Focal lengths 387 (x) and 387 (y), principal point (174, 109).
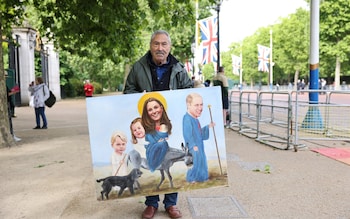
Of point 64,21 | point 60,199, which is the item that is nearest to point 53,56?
point 64,21

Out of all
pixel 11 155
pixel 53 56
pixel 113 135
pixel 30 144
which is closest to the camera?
pixel 113 135

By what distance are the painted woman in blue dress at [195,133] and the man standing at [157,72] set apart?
12.3 inches

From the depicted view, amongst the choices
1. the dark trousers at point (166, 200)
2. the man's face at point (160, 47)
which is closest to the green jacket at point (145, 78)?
the man's face at point (160, 47)

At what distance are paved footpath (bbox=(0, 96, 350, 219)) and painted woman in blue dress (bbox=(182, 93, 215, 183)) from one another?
2.36 ft

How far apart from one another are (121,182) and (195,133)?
85cm

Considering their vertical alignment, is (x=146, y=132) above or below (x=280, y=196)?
above

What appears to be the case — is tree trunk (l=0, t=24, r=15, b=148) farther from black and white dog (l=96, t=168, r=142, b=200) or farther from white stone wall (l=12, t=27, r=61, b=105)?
white stone wall (l=12, t=27, r=61, b=105)

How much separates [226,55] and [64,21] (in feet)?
369

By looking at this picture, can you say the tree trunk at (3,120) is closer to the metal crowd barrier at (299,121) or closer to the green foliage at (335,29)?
the metal crowd barrier at (299,121)

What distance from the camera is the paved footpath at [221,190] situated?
435 cm

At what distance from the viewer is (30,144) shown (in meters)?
9.37

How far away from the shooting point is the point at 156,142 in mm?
3730

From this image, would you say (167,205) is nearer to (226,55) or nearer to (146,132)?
(146,132)

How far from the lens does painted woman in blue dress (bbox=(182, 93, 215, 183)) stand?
3.77m
